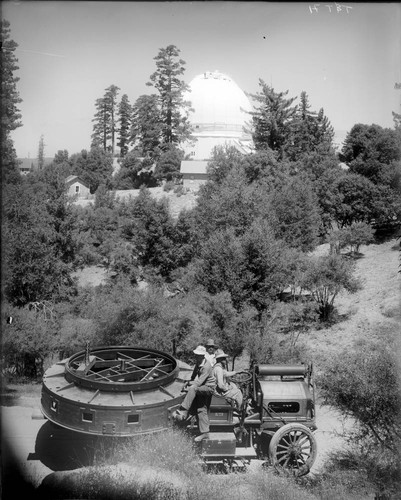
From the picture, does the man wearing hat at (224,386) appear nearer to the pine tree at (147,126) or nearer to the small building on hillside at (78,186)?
the pine tree at (147,126)

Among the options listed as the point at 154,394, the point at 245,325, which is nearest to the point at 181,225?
the point at 245,325

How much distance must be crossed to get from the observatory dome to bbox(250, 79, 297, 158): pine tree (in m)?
11.1

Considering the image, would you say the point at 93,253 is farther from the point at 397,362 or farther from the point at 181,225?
the point at 397,362

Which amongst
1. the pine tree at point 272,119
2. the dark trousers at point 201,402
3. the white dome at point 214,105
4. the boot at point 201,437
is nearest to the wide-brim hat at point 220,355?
the dark trousers at point 201,402

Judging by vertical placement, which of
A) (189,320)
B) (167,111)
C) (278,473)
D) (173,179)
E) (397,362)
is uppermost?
(167,111)

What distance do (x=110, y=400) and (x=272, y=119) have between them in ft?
107

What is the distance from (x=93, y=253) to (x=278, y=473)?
78.5 feet

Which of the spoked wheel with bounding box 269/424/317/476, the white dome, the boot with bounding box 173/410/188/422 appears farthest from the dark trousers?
the white dome

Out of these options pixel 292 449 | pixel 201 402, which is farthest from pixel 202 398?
pixel 292 449

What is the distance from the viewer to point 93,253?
3027cm

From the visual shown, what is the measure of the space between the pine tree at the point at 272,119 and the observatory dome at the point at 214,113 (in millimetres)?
11111

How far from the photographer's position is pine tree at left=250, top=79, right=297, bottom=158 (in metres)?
37.2

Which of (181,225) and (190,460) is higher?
(181,225)

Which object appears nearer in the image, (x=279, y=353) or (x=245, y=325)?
(x=279, y=353)
